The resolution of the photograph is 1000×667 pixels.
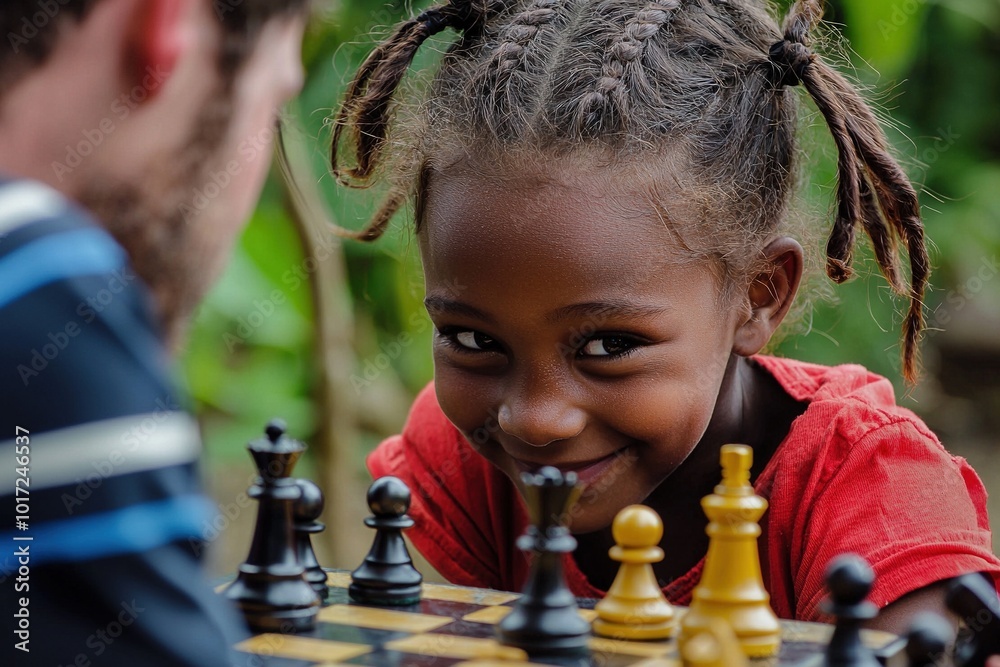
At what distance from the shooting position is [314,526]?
4.98ft

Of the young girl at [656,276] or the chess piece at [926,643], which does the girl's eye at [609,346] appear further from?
the chess piece at [926,643]

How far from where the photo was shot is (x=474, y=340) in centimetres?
180

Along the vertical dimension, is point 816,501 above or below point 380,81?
below

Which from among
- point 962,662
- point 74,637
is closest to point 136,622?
point 74,637

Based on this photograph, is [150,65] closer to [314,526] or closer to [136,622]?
[136,622]

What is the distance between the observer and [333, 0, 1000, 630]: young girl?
5.50 ft

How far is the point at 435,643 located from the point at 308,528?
33 centimetres

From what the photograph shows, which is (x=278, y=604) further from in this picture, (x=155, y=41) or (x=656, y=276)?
(x=656, y=276)

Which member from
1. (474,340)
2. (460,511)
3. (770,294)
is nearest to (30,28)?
(474,340)

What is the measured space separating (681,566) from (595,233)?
68cm

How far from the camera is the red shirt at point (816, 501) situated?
5.45 feet

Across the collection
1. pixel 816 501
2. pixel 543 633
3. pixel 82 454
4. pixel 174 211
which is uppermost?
pixel 174 211

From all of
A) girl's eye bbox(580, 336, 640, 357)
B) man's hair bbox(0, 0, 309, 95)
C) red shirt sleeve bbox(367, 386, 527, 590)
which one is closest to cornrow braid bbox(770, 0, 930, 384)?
girl's eye bbox(580, 336, 640, 357)

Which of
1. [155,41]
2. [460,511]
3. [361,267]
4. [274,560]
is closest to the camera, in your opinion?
[155,41]
